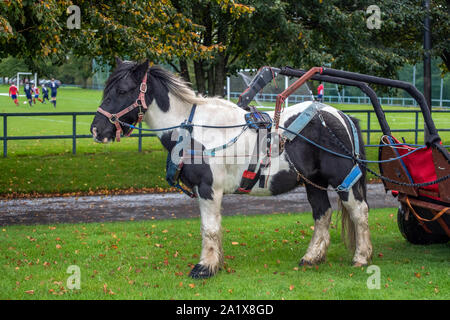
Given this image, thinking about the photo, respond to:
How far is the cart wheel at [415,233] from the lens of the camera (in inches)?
302

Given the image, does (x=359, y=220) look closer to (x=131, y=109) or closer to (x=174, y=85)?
(x=174, y=85)

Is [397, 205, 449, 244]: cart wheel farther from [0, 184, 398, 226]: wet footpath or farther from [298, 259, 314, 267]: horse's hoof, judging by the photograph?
[0, 184, 398, 226]: wet footpath

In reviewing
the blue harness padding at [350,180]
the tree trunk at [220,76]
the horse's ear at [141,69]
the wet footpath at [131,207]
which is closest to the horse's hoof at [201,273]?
the blue harness padding at [350,180]

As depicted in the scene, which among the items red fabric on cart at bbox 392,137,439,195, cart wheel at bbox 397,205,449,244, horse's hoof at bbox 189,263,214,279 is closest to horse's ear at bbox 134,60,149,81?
horse's hoof at bbox 189,263,214,279

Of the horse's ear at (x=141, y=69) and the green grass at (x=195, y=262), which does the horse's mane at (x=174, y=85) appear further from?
the green grass at (x=195, y=262)

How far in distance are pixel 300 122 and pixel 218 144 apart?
1.01 metres

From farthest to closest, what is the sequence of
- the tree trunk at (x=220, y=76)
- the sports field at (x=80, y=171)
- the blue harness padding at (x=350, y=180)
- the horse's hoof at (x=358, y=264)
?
the tree trunk at (x=220, y=76) → the sports field at (x=80, y=171) → the horse's hoof at (x=358, y=264) → the blue harness padding at (x=350, y=180)

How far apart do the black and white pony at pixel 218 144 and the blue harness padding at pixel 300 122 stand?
81mm

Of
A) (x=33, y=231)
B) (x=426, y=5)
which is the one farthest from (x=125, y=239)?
(x=426, y=5)

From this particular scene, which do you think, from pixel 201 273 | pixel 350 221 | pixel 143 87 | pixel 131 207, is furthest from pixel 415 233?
pixel 131 207

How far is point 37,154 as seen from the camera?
55.7 ft

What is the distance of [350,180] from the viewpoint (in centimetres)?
658

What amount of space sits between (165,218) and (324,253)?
13.3ft

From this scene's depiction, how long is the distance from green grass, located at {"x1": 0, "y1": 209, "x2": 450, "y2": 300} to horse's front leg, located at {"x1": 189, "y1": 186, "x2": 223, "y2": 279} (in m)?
0.12
